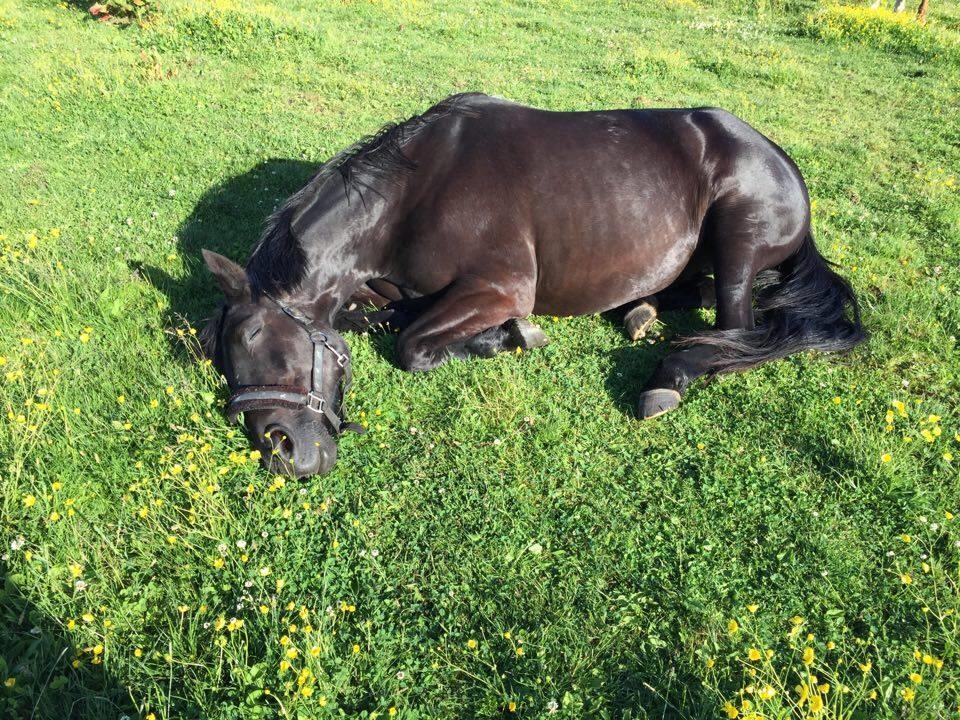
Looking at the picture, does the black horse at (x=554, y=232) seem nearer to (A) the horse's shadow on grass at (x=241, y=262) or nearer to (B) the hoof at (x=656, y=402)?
(B) the hoof at (x=656, y=402)

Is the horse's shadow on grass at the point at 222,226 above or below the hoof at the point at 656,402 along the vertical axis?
above

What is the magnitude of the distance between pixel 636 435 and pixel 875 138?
24.7 feet

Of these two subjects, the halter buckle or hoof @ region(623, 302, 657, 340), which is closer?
the halter buckle

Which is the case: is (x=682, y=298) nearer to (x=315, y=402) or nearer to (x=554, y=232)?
(x=554, y=232)

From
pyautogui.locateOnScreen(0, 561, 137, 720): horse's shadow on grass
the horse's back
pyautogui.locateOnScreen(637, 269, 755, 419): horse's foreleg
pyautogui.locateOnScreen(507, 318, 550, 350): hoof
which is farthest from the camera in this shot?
pyautogui.locateOnScreen(507, 318, 550, 350): hoof

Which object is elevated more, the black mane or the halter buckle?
the black mane

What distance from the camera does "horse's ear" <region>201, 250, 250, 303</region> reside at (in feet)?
11.9

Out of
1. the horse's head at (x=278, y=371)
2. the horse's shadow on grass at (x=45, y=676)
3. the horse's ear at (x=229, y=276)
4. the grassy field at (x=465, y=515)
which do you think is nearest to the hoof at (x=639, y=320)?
the grassy field at (x=465, y=515)

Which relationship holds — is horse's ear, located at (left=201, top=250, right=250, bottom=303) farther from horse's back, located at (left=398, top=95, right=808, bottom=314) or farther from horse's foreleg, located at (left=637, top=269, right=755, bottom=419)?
horse's foreleg, located at (left=637, top=269, right=755, bottom=419)

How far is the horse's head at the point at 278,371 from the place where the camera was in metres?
3.48

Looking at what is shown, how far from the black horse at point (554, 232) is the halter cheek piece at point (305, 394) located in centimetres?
20

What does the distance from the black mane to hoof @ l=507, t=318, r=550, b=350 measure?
135 centimetres

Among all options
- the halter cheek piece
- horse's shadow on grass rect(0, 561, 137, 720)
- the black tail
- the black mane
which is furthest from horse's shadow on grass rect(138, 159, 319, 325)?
the black tail

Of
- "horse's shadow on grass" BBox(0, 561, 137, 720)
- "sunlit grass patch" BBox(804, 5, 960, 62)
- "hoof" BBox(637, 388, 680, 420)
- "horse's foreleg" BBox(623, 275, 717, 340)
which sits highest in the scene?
"sunlit grass patch" BBox(804, 5, 960, 62)
